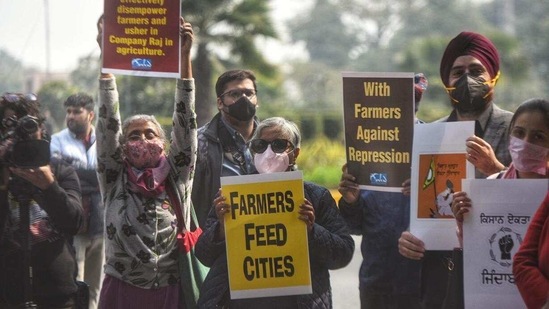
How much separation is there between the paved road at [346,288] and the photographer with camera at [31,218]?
535cm

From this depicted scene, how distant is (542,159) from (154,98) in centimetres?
2966

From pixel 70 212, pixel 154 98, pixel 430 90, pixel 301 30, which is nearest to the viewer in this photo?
pixel 70 212

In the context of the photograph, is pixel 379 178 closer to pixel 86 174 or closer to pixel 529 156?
pixel 529 156

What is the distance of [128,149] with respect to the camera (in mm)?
6070

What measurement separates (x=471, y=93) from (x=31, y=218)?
2270 mm

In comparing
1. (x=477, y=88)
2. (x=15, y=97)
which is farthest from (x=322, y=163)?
(x=477, y=88)

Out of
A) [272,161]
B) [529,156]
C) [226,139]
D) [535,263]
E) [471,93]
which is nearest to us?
[535,263]

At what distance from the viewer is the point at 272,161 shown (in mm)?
5801

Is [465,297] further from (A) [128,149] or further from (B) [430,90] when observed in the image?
(B) [430,90]

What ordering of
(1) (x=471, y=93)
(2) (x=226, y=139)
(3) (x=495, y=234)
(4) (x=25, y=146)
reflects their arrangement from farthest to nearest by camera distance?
(2) (x=226, y=139)
(4) (x=25, y=146)
(1) (x=471, y=93)
(3) (x=495, y=234)

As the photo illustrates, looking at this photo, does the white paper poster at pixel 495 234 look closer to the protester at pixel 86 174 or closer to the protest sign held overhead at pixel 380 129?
the protest sign held overhead at pixel 380 129

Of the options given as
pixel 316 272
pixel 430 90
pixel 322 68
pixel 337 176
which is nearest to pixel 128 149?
pixel 316 272

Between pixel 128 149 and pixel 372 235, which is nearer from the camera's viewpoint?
pixel 128 149

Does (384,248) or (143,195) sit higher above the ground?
(143,195)
